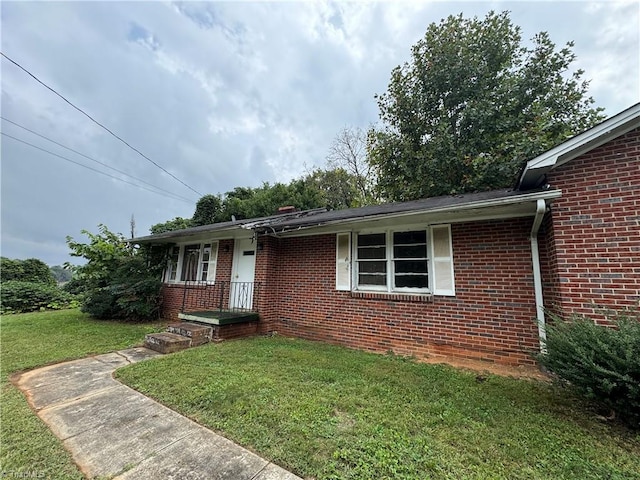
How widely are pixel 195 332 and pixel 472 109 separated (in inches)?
563

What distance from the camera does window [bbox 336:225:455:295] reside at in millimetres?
4984

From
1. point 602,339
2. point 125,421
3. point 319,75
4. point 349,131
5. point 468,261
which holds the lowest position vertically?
point 125,421

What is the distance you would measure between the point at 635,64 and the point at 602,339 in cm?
1172

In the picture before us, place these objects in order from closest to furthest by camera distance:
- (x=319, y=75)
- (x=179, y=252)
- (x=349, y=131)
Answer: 1. (x=179, y=252)
2. (x=319, y=75)
3. (x=349, y=131)

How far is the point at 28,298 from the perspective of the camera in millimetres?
12125

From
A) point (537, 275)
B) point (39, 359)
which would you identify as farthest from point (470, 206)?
point (39, 359)

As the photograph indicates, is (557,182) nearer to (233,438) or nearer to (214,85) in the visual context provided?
(233,438)

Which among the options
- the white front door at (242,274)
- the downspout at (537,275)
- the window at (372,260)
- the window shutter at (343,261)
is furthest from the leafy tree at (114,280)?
the downspout at (537,275)

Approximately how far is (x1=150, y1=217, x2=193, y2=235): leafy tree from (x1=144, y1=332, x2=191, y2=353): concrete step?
16.8 metres

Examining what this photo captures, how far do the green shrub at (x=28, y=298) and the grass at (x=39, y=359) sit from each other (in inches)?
194

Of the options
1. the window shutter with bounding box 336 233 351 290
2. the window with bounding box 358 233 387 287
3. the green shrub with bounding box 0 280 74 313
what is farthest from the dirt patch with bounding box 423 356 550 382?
the green shrub with bounding box 0 280 74 313

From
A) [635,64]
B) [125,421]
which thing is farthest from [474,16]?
[125,421]

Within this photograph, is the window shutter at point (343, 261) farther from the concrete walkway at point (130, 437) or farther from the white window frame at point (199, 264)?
the white window frame at point (199, 264)

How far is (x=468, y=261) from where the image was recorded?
4.78 m
